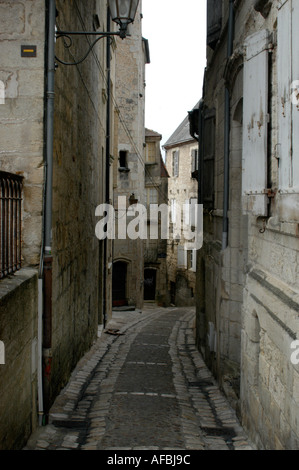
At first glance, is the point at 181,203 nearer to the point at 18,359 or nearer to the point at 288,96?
the point at 18,359

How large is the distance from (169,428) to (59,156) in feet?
11.4

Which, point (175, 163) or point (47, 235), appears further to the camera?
point (175, 163)

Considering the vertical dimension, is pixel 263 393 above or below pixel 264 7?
below

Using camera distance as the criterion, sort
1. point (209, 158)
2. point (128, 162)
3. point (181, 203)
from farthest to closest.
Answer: point (181, 203), point (128, 162), point (209, 158)

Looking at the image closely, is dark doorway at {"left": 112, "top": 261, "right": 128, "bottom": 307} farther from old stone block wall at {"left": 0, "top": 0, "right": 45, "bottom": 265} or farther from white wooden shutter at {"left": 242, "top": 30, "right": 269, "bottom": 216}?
white wooden shutter at {"left": 242, "top": 30, "right": 269, "bottom": 216}

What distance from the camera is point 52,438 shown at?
562cm

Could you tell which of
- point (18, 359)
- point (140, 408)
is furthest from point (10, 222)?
point (140, 408)

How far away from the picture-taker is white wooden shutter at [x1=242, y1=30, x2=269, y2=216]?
16.8 ft

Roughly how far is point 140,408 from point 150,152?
24332 millimetres

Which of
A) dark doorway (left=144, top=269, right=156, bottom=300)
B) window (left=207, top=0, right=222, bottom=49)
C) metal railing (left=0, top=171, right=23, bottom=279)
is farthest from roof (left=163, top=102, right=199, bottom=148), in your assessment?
metal railing (left=0, top=171, right=23, bottom=279)

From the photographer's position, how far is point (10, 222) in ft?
17.2

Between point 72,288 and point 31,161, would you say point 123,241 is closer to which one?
point 72,288

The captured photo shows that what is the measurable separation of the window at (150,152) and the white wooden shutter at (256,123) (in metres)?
24.4

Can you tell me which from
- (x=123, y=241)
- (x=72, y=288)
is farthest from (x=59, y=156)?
(x=123, y=241)
